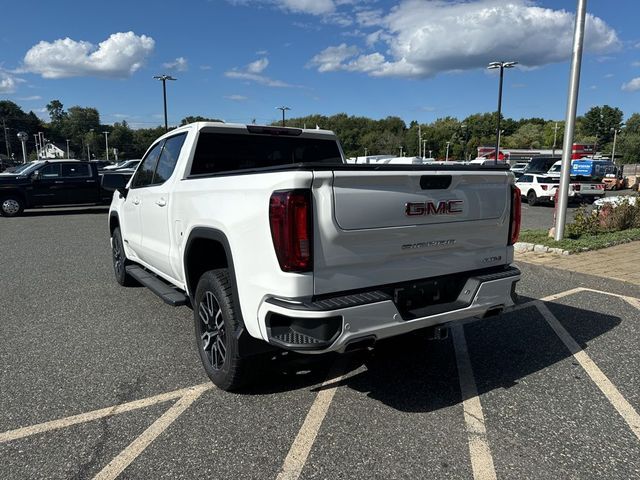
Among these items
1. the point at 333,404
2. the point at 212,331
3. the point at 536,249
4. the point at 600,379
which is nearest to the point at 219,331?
the point at 212,331

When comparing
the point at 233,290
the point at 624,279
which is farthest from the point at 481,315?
the point at 624,279

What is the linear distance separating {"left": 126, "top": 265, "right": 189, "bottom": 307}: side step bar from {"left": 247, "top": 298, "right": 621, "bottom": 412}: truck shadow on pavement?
101cm

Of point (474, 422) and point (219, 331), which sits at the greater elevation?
point (219, 331)

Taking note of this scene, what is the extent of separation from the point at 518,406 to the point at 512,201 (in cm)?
145

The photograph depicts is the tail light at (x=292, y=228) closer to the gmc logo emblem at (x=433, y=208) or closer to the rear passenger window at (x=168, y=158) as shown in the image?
the gmc logo emblem at (x=433, y=208)

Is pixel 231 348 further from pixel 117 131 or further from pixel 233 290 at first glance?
pixel 117 131

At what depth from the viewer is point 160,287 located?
15.0 ft

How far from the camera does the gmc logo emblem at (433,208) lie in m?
3.02

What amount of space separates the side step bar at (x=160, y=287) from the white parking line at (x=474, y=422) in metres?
2.32

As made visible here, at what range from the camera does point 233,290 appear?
3127 millimetres

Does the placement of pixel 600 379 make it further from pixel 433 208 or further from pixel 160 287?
pixel 160 287

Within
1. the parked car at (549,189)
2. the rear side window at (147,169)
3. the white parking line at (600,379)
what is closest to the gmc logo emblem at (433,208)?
the white parking line at (600,379)

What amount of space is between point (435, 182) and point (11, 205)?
17.3m

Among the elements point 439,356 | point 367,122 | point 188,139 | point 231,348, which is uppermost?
point 367,122
